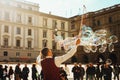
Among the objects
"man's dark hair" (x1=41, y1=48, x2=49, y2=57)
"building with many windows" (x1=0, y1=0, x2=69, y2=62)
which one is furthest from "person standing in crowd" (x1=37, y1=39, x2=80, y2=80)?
"building with many windows" (x1=0, y1=0, x2=69, y2=62)

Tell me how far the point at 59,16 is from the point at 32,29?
9346 millimetres

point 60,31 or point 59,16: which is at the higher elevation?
point 59,16

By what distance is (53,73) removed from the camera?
4430 millimetres

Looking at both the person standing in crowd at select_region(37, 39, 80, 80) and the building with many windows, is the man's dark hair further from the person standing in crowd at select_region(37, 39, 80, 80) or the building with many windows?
the building with many windows

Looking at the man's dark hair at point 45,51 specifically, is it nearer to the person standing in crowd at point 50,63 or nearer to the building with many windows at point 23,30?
the person standing in crowd at point 50,63

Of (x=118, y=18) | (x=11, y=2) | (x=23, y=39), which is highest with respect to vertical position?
(x=11, y=2)

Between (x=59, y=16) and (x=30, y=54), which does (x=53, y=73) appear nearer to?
(x=30, y=54)

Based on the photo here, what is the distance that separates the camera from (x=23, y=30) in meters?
56.9

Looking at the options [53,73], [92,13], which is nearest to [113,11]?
[92,13]

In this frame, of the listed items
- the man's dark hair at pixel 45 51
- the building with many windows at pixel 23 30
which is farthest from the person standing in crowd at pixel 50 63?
the building with many windows at pixel 23 30

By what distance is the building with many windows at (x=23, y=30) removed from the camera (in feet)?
174

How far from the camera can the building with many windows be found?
174ft

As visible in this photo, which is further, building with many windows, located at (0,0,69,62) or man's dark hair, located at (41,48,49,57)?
building with many windows, located at (0,0,69,62)

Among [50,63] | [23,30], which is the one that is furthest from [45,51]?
[23,30]
